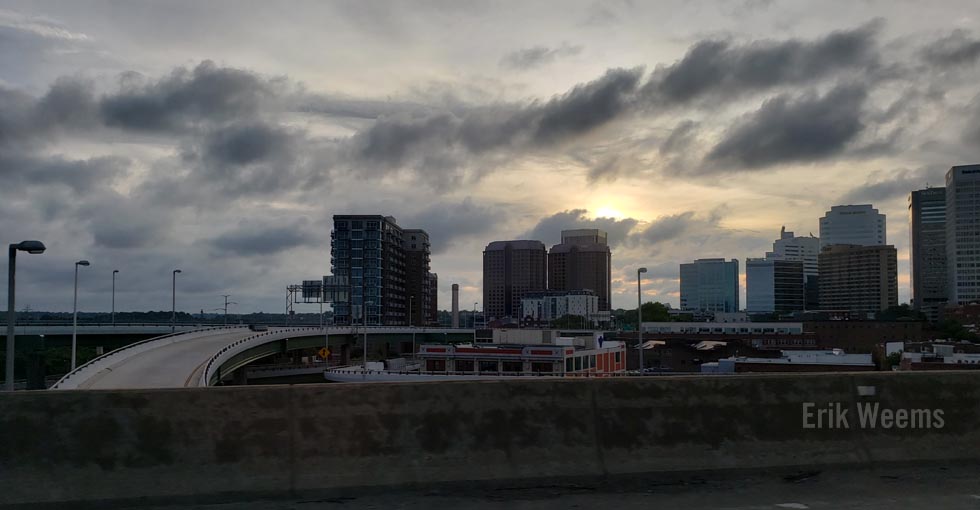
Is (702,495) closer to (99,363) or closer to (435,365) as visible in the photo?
(99,363)

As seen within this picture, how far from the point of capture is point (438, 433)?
34.2 feet

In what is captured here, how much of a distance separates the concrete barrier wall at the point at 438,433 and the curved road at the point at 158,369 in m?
17.4

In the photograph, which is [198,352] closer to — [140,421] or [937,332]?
[140,421]

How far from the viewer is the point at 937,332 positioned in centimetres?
14775

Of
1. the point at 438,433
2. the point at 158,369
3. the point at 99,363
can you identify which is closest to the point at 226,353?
the point at 158,369

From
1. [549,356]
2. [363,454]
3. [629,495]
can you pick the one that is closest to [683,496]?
[629,495]

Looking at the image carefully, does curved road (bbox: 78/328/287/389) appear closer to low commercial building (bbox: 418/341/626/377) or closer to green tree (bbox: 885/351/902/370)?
low commercial building (bbox: 418/341/626/377)

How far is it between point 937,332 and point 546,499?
165245mm

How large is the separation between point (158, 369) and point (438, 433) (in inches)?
1499

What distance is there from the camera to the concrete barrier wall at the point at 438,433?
31.2 feet

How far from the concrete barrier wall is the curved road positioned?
1744cm

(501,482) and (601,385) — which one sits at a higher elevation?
(601,385)

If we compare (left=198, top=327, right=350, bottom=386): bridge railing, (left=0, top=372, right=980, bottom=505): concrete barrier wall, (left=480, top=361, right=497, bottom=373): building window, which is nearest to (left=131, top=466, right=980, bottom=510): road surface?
(left=0, top=372, right=980, bottom=505): concrete barrier wall

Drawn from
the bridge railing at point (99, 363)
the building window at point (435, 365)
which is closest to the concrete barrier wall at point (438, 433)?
the bridge railing at point (99, 363)
